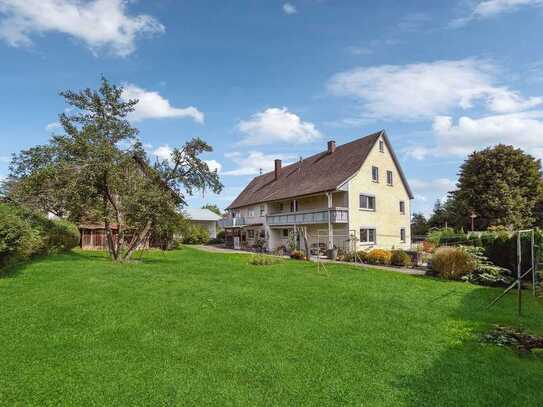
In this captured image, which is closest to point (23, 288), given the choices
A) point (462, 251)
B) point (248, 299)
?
point (248, 299)

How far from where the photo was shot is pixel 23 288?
1019 centimetres

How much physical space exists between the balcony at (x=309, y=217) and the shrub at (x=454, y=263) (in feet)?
39.7

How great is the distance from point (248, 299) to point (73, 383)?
17.0 feet

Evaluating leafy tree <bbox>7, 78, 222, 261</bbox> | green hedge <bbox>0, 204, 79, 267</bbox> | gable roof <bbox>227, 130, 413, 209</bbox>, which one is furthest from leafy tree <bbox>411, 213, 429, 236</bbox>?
green hedge <bbox>0, 204, 79, 267</bbox>

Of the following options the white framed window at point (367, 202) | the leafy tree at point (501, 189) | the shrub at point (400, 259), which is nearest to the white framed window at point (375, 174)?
the white framed window at point (367, 202)

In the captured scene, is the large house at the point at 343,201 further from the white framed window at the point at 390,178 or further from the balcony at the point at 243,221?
the balcony at the point at 243,221

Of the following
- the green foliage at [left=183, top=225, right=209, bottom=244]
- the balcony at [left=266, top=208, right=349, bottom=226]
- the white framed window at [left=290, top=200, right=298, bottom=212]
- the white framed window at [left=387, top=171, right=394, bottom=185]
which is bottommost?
the green foliage at [left=183, top=225, right=209, bottom=244]

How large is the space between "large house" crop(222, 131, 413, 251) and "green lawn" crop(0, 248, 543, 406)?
17.7 metres

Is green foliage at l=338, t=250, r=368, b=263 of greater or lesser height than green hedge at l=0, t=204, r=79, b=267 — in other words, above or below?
below

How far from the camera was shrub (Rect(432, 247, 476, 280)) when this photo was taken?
16.1 m

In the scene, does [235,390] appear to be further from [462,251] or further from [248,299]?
[462,251]

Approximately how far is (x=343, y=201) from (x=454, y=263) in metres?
14.0

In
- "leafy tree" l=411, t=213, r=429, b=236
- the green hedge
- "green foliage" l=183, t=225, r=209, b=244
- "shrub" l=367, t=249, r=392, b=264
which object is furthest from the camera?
"leafy tree" l=411, t=213, r=429, b=236

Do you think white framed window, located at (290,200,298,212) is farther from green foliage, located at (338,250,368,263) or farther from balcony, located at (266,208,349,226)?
green foliage, located at (338,250,368,263)
